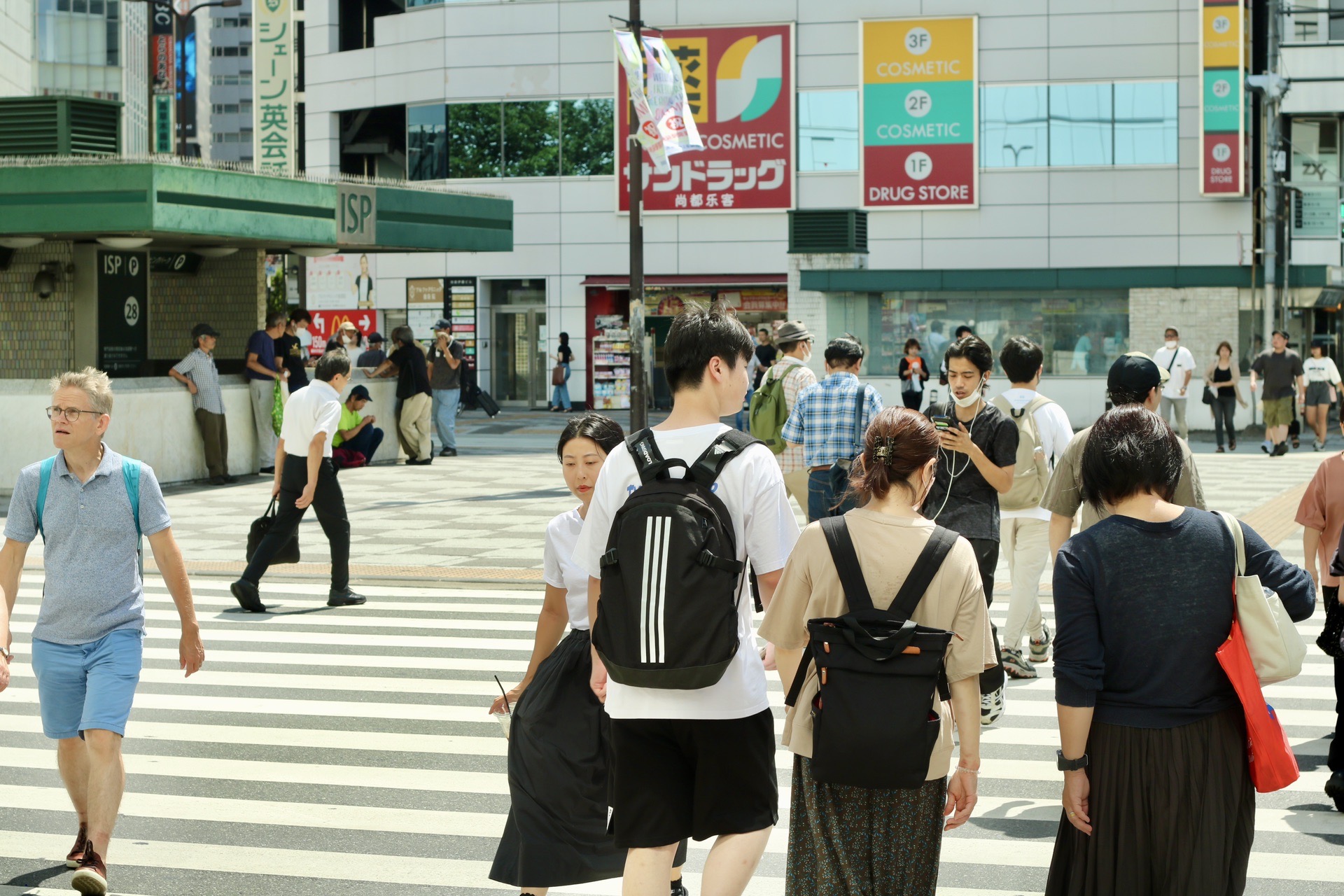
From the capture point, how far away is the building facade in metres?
33.1

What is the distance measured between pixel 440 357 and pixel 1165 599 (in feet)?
69.0

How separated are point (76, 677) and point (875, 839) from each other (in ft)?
9.55

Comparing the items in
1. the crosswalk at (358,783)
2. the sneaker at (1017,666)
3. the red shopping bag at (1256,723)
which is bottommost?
the crosswalk at (358,783)

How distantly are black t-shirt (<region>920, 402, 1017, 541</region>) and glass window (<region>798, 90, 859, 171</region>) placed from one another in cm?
2773

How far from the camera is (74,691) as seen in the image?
214 inches

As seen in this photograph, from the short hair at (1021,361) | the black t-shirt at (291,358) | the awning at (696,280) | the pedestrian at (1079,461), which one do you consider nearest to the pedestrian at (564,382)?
the awning at (696,280)

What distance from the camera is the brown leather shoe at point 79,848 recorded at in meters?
5.31

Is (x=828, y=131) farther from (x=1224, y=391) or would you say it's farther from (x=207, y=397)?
(x=207, y=397)

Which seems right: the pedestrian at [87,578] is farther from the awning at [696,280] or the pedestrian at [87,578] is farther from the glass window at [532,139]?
the glass window at [532,139]

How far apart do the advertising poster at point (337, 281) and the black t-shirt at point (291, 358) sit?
51.1ft

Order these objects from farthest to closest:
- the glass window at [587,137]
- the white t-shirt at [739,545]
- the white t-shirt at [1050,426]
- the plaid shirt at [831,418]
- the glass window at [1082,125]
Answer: the glass window at [587,137] < the glass window at [1082,125] < the plaid shirt at [831,418] < the white t-shirt at [1050,426] < the white t-shirt at [739,545]

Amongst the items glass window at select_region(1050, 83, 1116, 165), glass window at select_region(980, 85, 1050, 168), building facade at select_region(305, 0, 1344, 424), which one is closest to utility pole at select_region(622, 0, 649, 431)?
building facade at select_region(305, 0, 1344, 424)

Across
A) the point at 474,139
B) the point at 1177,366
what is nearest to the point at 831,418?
the point at 1177,366

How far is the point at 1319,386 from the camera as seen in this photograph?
24.6 metres
